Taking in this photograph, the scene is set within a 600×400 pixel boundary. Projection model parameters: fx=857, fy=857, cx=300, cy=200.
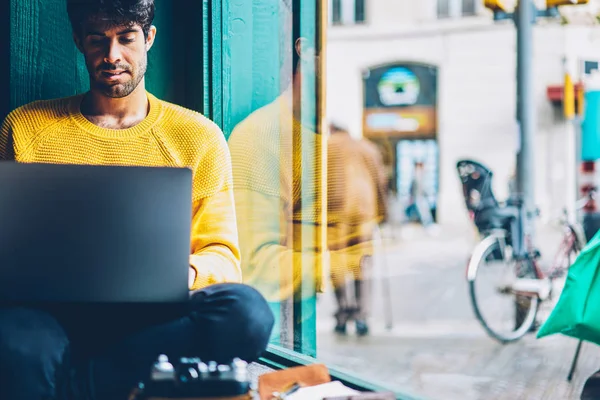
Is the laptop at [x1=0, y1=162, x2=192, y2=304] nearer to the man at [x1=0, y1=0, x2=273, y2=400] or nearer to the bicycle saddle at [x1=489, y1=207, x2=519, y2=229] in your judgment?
the man at [x1=0, y1=0, x2=273, y2=400]

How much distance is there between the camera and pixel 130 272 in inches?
68.9

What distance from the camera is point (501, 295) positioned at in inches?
201

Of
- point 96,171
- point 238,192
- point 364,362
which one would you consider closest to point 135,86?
point 238,192

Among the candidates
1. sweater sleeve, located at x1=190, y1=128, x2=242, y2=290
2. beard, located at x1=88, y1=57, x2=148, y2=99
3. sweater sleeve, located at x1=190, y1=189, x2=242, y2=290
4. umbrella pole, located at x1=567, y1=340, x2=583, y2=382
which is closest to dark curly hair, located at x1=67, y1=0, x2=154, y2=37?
beard, located at x1=88, y1=57, x2=148, y2=99

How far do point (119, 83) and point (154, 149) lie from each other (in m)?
0.22

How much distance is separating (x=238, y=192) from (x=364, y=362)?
2.11m

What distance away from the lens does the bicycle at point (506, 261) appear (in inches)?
197

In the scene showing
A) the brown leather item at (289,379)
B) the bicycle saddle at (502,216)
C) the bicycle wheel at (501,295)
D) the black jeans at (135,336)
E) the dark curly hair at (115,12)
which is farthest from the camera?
the bicycle saddle at (502,216)

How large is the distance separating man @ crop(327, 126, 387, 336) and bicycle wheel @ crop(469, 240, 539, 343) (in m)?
0.67

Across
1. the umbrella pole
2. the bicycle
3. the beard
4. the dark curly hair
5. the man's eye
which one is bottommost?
the umbrella pole

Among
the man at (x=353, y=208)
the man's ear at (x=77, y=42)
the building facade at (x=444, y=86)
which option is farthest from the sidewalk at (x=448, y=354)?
the building facade at (x=444, y=86)

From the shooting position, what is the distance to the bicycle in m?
4.99

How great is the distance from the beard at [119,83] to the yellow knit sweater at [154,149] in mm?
80

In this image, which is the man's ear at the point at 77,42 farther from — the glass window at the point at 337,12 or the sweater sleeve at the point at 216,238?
the glass window at the point at 337,12
